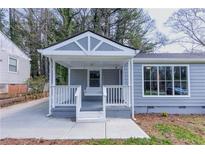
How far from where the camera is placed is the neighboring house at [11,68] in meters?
18.5

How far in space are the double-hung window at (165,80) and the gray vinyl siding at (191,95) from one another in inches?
10.0

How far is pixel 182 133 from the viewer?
26.1 feet

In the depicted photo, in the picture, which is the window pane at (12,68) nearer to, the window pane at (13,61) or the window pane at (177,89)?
the window pane at (13,61)

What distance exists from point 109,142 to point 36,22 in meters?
24.0

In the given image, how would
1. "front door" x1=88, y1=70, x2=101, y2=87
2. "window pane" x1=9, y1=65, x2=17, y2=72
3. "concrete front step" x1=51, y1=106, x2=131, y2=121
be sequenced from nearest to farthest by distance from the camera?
1. "concrete front step" x1=51, y1=106, x2=131, y2=121
2. "front door" x1=88, y1=70, x2=101, y2=87
3. "window pane" x1=9, y1=65, x2=17, y2=72

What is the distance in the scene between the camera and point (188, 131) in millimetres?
8305

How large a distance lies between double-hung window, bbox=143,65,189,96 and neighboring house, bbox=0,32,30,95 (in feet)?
36.2

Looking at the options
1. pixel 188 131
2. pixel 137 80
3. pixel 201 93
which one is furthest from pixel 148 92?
pixel 188 131

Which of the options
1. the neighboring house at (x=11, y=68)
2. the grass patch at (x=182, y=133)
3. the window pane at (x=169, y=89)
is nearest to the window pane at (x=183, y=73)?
the window pane at (x=169, y=89)

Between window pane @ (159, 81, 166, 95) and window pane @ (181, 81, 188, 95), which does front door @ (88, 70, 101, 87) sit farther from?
window pane @ (181, 81, 188, 95)

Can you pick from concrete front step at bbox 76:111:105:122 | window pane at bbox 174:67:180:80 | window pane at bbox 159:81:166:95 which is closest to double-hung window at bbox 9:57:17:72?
concrete front step at bbox 76:111:105:122

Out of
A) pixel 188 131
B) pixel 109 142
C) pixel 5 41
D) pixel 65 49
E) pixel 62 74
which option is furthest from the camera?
pixel 62 74

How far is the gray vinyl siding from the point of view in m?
12.6
